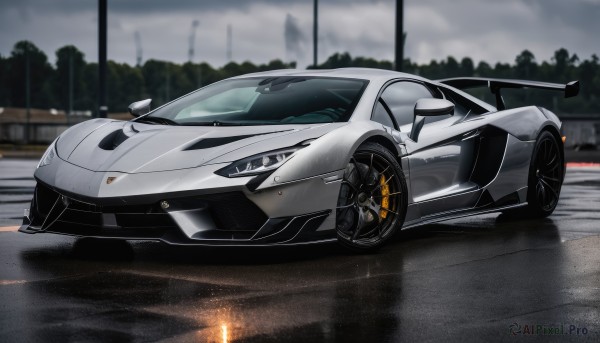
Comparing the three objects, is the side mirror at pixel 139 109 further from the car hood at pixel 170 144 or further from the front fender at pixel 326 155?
the front fender at pixel 326 155

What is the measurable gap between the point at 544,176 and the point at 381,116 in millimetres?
2393

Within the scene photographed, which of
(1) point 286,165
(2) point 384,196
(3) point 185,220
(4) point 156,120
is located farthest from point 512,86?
(3) point 185,220

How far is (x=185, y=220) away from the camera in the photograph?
6.50 m

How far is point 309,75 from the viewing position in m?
8.19

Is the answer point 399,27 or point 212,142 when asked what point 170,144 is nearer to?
point 212,142

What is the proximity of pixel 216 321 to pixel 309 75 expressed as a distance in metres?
3.60

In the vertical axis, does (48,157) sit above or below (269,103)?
below

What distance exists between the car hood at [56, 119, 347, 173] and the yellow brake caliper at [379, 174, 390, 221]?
529mm

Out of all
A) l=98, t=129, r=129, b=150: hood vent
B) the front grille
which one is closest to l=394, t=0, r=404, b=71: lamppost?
l=98, t=129, r=129, b=150: hood vent

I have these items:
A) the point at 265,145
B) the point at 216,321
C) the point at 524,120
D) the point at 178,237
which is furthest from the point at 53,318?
the point at 524,120

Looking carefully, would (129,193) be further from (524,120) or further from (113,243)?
(524,120)

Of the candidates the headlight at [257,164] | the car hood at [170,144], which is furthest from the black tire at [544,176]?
the headlight at [257,164]

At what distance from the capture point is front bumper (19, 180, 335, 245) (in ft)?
21.4

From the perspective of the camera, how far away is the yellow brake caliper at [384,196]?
7406mm
